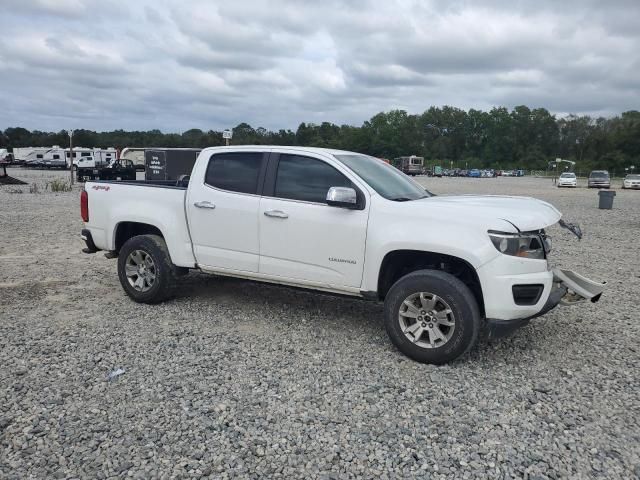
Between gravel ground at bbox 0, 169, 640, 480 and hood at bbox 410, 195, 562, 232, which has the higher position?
hood at bbox 410, 195, 562, 232

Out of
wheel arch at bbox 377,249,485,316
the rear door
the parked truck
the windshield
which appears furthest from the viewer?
the parked truck

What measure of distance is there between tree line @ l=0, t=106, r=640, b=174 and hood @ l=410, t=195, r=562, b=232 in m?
96.0

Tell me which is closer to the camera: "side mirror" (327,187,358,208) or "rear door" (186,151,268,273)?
"side mirror" (327,187,358,208)

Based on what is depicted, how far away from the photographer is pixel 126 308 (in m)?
6.07

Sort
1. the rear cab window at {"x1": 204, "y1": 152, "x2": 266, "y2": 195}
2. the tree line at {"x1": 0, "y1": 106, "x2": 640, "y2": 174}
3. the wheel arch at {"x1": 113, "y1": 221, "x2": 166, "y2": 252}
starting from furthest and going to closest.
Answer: the tree line at {"x1": 0, "y1": 106, "x2": 640, "y2": 174} < the wheel arch at {"x1": 113, "y1": 221, "x2": 166, "y2": 252} < the rear cab window at {"x1": 204, "y1": 152, "x2": 266, "y2": 195}

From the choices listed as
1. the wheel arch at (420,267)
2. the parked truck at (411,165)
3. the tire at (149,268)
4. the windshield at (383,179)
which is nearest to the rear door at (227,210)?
the tire at (149,268)

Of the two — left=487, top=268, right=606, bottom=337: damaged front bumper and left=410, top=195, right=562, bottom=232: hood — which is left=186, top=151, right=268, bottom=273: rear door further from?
left=487, top=268, right=606, bottom=337: damaged front bumper

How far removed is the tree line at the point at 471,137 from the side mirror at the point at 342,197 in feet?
314

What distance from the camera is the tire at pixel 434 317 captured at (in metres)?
4.30

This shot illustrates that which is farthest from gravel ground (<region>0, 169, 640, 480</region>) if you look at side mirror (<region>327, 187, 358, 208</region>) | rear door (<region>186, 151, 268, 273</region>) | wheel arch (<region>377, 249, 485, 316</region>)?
side mirror (<region>327, 187, 358, 208</region>)

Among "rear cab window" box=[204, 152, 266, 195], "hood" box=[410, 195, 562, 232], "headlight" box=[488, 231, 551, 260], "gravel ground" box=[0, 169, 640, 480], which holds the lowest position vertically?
"gravel ground" box=[0, 169, 640, 480]

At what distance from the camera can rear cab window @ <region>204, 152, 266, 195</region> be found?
5551mm

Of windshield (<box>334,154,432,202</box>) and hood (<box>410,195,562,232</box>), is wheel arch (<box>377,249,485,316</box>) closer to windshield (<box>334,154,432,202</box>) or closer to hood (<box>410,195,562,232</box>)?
hood (<box>410,195,562,232</box>)

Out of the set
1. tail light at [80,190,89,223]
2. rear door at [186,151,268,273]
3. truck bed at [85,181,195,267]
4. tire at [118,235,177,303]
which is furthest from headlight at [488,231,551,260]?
tail light at [80,190,89,223]
